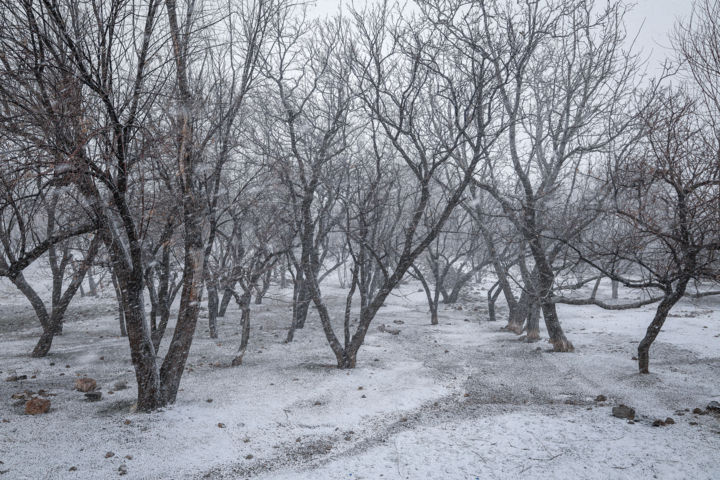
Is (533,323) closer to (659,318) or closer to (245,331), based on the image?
(659,318)

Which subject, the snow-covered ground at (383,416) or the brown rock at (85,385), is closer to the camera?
the snow-covered ground at (383,416)

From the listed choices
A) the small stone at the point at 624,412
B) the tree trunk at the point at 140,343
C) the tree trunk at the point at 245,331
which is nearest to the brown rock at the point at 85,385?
the tree trunk at the point at 140,343

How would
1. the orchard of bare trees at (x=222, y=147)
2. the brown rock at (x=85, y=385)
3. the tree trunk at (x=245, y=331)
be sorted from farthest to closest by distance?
1. the tree trunk at (x=245, y=331)
2. the brown rock at (x=85, y=385)
3. the orchard of bare trees at (x=222, y=147)

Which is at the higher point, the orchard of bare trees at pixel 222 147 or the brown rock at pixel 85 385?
the orchard of bare trees at pixel 222 147

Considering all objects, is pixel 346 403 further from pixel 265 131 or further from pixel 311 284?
pixel 265 131

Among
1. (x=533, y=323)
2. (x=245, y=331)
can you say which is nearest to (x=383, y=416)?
(x=245, y=331)

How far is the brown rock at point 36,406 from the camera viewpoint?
16.1 feet

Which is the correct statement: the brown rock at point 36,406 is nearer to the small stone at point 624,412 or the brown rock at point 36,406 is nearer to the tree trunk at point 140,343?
the tree trunk at point 140,343

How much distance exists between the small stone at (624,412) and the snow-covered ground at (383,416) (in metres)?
0.10

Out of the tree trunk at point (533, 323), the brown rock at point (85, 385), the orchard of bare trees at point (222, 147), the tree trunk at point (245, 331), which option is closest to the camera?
the orchard of bare trees at point (222, 147)

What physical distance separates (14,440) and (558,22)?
33.9 feet

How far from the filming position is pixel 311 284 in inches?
307

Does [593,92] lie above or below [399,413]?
above

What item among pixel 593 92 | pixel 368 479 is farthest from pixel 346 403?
Result: pixel 593 92
